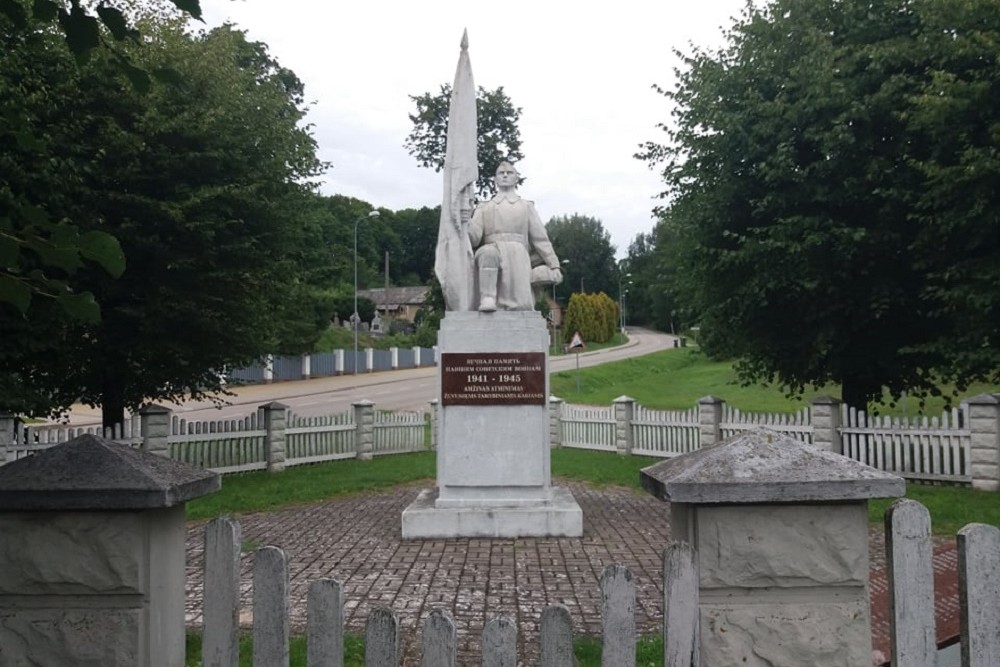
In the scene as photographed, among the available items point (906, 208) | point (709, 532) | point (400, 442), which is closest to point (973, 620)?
point (709, 532)

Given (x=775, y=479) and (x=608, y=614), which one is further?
(x=775, y=479)

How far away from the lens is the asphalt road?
28922 millimetres

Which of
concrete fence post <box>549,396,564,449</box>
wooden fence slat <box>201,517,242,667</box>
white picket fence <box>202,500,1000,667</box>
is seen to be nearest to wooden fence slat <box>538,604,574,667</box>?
white picket fence <box>202,500,1000,667</box>

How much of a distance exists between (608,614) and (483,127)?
113ft

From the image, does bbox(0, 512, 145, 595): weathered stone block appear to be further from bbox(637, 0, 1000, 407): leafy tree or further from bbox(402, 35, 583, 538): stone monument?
bbox(637, 0, 1000, 407): leafy tree

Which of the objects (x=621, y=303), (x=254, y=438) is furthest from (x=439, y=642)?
(x=621, y=303)

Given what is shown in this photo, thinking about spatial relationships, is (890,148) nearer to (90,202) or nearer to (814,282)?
(814,282)

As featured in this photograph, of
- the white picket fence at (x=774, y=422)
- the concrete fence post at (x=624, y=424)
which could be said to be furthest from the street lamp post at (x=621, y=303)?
the white picket fence at (x=774, y=422)

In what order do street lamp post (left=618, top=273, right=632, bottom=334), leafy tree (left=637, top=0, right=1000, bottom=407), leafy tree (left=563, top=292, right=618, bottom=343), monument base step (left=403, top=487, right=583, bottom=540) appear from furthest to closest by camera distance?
street lamp post (left=618, top=273, right=632, bottom=334) < leafy tree (left=563, top=292, right=618, bottom=343) < leafy tree (left=637, top=0, right=1000, bottom=407) < monument base step (left=403, top=487, right=583, bottom=540)

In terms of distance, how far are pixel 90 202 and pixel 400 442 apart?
9101 mm

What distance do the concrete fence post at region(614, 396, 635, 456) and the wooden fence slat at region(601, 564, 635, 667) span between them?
626 inches

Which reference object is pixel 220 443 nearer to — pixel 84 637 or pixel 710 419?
pixel 710 419

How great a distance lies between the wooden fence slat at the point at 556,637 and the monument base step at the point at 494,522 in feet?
Answer: 21.4

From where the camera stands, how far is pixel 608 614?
9.55 feet
